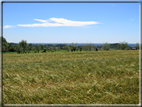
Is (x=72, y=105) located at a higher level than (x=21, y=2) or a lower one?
lower

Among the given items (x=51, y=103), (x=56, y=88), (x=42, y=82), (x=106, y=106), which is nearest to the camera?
(x=106, y=106)

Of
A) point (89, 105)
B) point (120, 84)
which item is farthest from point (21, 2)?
point (120, 84)

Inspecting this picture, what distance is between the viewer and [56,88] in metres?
2.50

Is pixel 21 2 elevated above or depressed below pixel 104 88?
above

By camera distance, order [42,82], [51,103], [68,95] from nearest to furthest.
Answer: [51,103] < [68,95] < [42,82]

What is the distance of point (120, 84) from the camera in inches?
107

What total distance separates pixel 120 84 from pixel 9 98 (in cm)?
243

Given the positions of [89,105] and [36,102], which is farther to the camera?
[36,102]

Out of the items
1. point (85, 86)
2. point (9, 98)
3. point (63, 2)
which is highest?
point (63, 2)

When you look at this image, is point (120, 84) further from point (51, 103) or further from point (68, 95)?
point (51, 103)

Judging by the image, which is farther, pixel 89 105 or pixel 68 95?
pixel 68 95

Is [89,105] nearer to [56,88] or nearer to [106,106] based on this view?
[106,106]

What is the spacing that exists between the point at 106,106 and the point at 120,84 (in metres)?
0.98

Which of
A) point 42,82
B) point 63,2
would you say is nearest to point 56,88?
point 42,82
